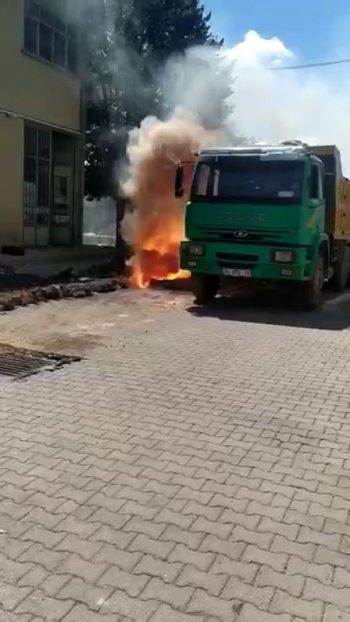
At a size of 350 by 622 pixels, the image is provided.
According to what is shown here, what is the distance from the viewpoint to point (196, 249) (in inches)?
422

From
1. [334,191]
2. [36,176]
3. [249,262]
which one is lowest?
[249,262]

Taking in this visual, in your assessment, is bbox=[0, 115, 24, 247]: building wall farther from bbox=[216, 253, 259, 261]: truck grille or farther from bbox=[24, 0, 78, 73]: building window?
bbox=[216, 253, 259, 261]: truck grille

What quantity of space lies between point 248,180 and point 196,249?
4.66 ft

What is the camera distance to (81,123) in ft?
66.1

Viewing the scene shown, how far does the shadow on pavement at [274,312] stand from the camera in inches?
383

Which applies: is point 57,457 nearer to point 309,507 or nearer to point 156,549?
point 156,549

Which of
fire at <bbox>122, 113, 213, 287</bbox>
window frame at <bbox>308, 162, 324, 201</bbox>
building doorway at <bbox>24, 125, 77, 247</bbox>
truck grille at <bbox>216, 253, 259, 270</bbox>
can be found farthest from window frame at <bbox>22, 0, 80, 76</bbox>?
window frame at <bbox>308, 162, 324, 201</bbox>

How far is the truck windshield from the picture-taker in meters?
10.1

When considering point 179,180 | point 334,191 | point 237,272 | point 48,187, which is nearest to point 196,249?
point 237,272

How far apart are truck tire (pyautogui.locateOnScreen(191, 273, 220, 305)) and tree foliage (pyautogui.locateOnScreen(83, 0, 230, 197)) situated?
31.7ft

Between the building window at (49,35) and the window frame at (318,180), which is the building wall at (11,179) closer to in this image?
the building window at (49,35)

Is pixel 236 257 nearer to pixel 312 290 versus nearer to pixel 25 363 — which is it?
pixel 312 290

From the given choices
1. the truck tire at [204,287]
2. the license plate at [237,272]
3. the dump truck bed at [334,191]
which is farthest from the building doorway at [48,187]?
the license plate at [237,272]

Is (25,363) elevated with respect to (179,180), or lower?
lower
